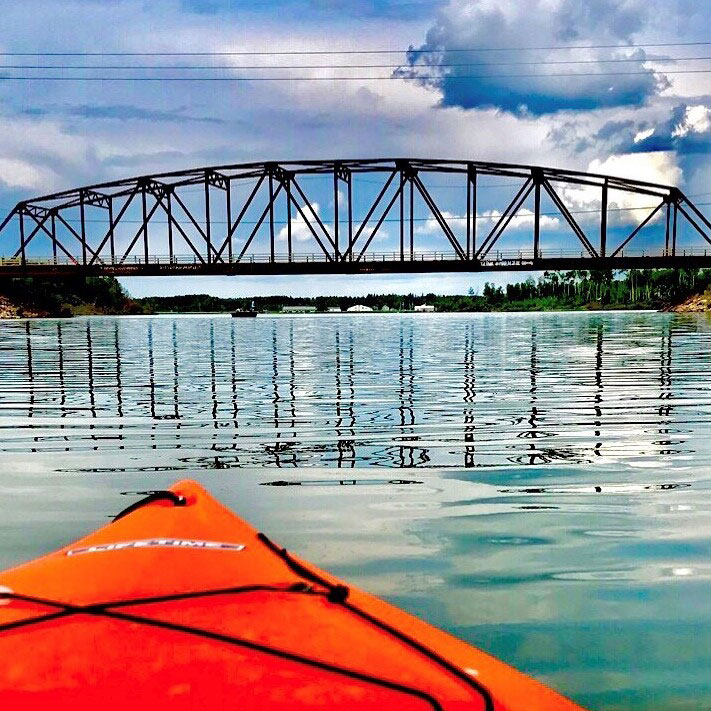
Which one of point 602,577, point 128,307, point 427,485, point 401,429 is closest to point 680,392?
point 401,429

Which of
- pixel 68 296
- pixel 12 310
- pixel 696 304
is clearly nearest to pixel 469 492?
pixel 696 304

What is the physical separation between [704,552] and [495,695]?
3515 millimetres

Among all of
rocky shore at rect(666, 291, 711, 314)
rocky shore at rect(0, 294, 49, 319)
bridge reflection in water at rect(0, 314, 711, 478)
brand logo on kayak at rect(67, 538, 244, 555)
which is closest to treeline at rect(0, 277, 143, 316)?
rocky shore at rect(0, 294, 49, 319)

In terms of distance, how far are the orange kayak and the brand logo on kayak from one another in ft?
0.04

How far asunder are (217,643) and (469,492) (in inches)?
182

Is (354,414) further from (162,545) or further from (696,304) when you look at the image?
(696,304)

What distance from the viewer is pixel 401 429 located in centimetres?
1060

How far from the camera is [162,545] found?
127 inches

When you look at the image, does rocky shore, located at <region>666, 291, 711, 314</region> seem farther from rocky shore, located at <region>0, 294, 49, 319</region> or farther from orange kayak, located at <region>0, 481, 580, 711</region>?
rocky shore, located at <region>0, 294, 49, 319</region>

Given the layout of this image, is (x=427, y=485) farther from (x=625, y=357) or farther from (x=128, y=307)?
(x=128, y=307)

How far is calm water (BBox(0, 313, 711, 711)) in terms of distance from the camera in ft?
12.6

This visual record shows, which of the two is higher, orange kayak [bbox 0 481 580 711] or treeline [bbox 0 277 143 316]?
treeline [bbox 0 277 143 316]

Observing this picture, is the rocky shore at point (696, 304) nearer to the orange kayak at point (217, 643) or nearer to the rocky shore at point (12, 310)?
the orange kayak at point (217, 643)

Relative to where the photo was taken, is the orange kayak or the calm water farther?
the calm water
